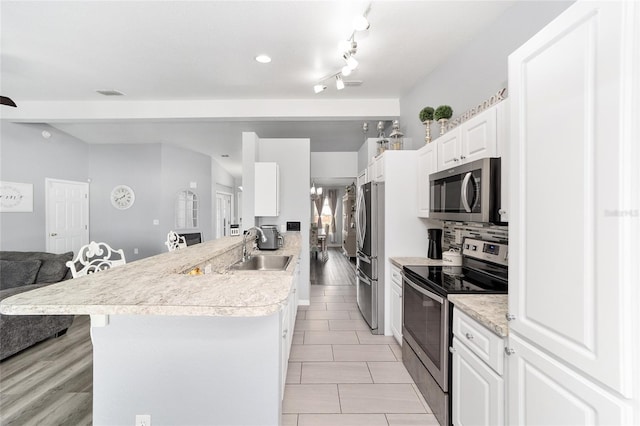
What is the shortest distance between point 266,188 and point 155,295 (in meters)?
2.99

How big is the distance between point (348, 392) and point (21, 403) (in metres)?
2.31

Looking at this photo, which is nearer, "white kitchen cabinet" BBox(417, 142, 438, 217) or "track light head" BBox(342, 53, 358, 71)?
"track light head" BBox(342, 53, 358, 71)

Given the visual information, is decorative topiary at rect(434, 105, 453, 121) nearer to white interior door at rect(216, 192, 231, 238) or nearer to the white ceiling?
the white ceiling

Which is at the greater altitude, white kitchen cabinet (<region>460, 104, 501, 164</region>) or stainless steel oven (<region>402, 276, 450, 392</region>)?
white kitchen cabinet (<region>460, 104, 501, 164</region>)

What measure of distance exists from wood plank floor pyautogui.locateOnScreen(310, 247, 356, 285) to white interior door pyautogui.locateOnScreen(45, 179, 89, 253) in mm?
4889

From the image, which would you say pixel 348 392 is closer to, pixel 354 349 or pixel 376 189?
pixel 354 349

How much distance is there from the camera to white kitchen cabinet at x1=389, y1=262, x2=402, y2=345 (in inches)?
106

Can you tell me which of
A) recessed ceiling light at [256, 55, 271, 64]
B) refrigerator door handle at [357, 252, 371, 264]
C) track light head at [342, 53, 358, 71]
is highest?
recessed ceiling light at [256, 55, 271, 64]

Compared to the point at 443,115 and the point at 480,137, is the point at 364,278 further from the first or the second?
the point at 480,137

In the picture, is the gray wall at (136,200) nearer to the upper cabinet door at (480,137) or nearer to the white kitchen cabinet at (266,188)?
the white kitchen cabinet at (266,188)


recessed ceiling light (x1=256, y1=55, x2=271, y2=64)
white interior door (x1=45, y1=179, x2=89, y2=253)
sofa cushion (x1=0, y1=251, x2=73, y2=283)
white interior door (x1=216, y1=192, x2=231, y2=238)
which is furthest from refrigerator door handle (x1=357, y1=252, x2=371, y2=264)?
white interior door (x1=216, y1=192, x2=231, y2=238)

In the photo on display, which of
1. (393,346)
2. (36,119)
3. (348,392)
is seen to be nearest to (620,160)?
(348,392)

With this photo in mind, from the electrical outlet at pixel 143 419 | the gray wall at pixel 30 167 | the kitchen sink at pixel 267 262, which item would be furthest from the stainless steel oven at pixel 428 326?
the gray wall at pixel 30 167

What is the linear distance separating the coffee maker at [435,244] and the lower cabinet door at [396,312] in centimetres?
49
